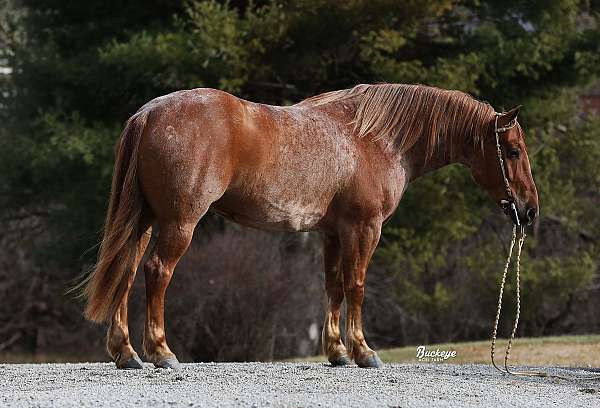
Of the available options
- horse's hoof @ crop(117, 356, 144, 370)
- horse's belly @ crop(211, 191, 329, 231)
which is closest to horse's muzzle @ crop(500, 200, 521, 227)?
horse's belly @ crop(211, 191, 329, 231)

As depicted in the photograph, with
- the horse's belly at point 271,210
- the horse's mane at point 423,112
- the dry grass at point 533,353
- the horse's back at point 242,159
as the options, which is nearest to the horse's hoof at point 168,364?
the horse's back at point 242,159

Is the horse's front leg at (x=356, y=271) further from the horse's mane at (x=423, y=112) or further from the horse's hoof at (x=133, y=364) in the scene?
the horse's hoof at (x=133, y=364)

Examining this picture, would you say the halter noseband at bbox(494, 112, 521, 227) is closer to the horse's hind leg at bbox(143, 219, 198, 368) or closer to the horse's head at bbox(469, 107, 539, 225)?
the horse's head at bbox(469, 107, 539, 225)

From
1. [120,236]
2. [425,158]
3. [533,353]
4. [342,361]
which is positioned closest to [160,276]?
[120,236]

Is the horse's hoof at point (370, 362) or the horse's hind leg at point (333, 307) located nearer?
the horse's hoof at point (370, 362)

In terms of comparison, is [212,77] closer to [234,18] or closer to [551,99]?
[234,18]

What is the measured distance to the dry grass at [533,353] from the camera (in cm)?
1050

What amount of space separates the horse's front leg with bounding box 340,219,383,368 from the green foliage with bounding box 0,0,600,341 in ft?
22.9

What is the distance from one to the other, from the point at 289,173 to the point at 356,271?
0.87 meters

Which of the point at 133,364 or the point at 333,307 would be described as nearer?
the point at 133,364

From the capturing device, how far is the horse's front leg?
673 cm

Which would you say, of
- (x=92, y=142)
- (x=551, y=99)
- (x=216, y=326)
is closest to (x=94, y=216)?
(x=92, y=142)

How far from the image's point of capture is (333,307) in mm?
7078

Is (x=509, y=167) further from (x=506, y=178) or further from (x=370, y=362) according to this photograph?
(x=370, y=362)
